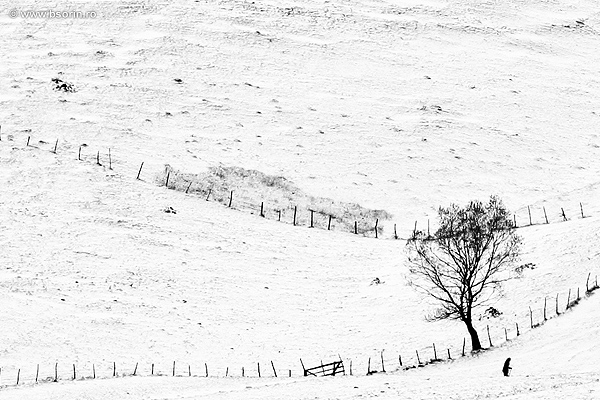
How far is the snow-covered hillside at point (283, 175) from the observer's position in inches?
1898

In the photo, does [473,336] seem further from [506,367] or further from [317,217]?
[317,217]

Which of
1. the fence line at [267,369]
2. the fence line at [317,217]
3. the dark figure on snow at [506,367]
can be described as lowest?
the dark figure on snow at [506,367]

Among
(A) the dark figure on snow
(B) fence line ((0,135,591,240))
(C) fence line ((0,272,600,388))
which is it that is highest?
(B) fence line ((0,135,591,240))

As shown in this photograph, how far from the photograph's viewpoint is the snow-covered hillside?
48219mm

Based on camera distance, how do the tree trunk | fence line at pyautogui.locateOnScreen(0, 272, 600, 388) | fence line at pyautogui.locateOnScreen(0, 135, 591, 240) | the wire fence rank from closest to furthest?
fence line at pyautogui.locateOnScreen(0, 272, 600, 388)
the wire fence
the tree trunk
fence line at pyautogui.locateOnScreen(0, 135, 591, 240)

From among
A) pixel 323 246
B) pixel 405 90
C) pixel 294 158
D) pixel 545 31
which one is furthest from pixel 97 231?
pixel 545 31

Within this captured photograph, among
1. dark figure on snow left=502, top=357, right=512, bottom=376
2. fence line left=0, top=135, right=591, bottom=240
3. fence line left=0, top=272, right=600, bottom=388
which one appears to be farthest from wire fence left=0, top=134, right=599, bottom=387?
fence line left=0, top=135, right=591, bottom=240

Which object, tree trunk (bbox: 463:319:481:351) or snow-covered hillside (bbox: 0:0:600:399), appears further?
snow-covered hillside (bbox: 0:0:600:399)

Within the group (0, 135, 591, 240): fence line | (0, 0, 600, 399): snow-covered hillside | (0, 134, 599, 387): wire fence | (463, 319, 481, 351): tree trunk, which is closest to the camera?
(0, 134, 599, 387): wire fence

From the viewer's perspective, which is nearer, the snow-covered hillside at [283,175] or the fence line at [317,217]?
the snow-covered hillside at [283,175]

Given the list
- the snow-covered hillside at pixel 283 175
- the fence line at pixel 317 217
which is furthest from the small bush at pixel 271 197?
the snow-covered hillside at pixel 283 175

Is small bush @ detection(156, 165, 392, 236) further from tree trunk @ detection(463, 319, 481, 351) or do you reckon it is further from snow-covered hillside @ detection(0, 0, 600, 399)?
tree trunk @ detection(463, 319, 481, 351)

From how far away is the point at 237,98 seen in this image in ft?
282

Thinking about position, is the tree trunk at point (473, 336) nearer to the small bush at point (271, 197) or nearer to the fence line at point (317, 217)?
the fence line at point (317, 217)
